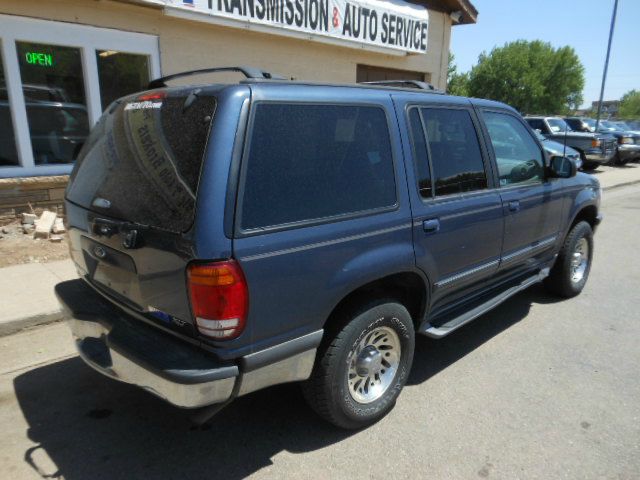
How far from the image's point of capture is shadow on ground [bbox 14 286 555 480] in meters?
2.48

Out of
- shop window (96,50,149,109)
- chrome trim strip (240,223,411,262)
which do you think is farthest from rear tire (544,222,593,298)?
shop window (96,50,149,109)

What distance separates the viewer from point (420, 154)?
9.47 ft

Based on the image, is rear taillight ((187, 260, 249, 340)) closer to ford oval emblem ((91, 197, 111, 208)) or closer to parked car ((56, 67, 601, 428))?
parked car ((56, 67, 601, 428))

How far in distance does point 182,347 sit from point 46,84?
562 cm

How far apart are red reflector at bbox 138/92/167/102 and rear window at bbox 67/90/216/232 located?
1 cm

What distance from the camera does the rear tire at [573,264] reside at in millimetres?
4629

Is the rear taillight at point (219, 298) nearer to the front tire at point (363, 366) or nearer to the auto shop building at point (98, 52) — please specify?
the front tire at point (363, 366)

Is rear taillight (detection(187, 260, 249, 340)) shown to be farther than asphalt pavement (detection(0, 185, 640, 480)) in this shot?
No

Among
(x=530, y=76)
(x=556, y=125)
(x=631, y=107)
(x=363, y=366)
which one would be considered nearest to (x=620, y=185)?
(x=556, y=125)

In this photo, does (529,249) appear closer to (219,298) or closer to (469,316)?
(469,316)

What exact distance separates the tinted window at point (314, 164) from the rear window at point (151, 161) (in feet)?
0.83

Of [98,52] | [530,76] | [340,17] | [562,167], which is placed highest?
[530,76]

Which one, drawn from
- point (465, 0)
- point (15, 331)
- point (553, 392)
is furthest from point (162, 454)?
point (465, 0)

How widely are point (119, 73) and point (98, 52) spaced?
0.41 m
